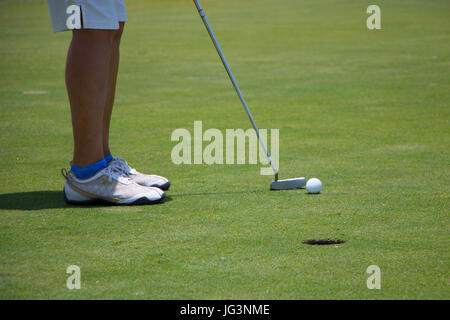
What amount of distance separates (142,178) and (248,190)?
68 cm

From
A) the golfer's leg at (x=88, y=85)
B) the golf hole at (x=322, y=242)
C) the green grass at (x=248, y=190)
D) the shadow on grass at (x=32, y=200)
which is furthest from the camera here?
the golfer's leg at (x=88, y=85)

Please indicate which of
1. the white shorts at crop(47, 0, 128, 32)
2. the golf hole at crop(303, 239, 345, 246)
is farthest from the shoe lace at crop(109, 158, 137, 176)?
the golf hole at crop(303, 239, 345, 246)

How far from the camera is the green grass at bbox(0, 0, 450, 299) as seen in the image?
9.09 ft

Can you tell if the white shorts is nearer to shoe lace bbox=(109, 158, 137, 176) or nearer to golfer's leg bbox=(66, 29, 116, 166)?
golfer's leg bbox=(66, 29, 116, 166)

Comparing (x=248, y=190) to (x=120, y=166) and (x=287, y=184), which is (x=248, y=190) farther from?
(x=120, y=166)

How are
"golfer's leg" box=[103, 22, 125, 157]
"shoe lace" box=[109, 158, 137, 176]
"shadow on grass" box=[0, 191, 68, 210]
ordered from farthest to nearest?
"golfer's leg" box=[103, 22, 125, 157] → "shoe lace" box=[109, 158, 137, 176] → "shadow on grass" box=[0, 191, 68, 210]

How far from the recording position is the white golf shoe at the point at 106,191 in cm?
401

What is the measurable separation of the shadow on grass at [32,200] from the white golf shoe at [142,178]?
396 millimetres

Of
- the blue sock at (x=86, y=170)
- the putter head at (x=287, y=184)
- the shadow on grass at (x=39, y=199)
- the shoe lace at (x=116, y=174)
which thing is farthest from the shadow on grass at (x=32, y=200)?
the putter head at (x=287, y=184)

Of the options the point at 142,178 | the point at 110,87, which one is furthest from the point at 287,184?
the point at 110,87

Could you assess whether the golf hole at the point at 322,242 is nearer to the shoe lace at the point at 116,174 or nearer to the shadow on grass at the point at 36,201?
the shadow on grass at the point at 36,201

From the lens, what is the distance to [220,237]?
3.30 meters

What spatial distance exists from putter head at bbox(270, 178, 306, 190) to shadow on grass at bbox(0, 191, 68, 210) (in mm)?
1257
